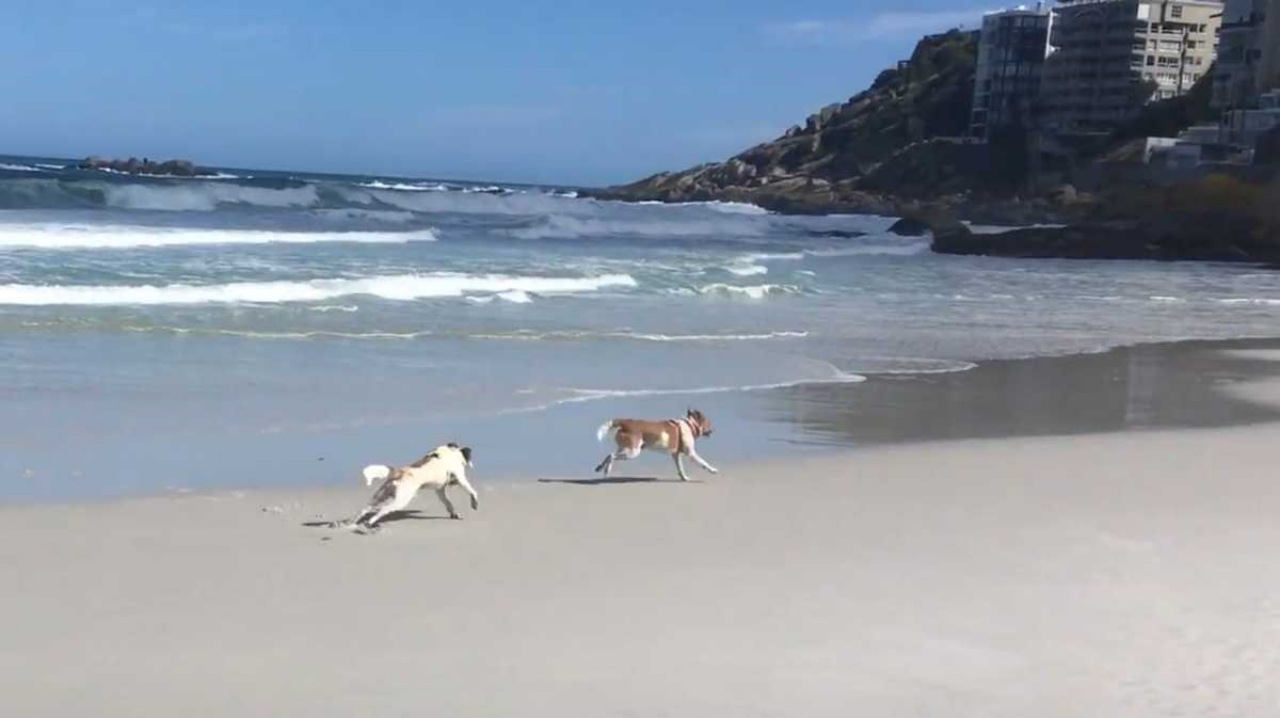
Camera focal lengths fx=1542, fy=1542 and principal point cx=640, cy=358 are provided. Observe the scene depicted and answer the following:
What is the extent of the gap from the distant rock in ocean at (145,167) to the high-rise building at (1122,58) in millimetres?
51340

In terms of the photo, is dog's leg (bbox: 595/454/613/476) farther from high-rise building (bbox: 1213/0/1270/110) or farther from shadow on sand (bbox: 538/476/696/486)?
high-rise building (bbox: 1213/0/1270/110)

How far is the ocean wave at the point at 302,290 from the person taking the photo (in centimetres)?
1873

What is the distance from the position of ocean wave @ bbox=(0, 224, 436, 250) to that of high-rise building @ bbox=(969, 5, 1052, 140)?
2594 inches

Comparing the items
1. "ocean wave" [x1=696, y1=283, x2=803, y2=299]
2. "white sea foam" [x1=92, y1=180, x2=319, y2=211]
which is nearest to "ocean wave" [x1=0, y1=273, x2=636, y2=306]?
"ocean wave" [x1=696, y1=283, x2=803, y2=299]

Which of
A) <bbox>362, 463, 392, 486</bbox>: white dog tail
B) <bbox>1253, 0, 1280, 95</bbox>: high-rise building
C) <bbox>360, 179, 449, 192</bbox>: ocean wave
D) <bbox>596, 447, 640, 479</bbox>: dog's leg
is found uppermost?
<bbox>1253, 0, 1280, 95</bbox>: high-rise building

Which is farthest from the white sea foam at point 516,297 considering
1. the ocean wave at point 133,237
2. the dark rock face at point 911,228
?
the dark rock face at point 911,228

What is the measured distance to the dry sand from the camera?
16.4 feet

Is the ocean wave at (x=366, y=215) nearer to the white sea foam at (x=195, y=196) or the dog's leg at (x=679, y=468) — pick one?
the white sea foam at (x=195, y=196)

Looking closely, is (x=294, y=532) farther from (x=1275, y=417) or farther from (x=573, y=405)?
(x=1275, y=417)

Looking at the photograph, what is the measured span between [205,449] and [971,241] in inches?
1528

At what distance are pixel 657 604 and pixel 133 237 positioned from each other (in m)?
26.6

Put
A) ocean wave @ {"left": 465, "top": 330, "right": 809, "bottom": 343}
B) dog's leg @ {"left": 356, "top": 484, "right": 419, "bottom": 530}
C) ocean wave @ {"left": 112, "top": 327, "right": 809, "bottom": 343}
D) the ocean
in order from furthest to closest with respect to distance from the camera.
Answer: ocean wave @ {"left": 465, "top": 330, "right": 809, "bottom": 343}
ocean wave @ {"left": 112, "top": 327, "right": 809, "bottom": 343}
the ocean
dog's leg @ {"left": 356, "top": 484, "right": 419, "bottom": 530}

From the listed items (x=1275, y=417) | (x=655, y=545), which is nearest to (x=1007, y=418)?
(x=1275, y=417)

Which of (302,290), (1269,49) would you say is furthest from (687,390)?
(1269,49)
